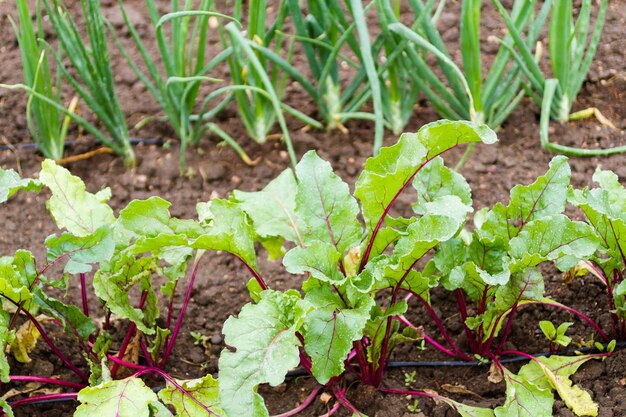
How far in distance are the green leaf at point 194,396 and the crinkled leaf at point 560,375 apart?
696 mm

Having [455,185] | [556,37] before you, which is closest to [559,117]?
[556,37]

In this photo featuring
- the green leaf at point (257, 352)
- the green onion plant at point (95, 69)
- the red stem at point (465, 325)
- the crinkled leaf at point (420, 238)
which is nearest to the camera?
the green leaf at point (257, 352)

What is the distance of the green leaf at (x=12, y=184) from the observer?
6.03ft

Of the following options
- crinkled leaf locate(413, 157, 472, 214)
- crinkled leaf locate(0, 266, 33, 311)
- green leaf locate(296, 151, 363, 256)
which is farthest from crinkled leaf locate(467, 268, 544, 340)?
crinkled leaf locate(0, 266, 33, 311)

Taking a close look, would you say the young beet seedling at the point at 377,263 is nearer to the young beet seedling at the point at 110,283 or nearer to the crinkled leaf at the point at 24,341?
the young beet seedling at the point at 110,283

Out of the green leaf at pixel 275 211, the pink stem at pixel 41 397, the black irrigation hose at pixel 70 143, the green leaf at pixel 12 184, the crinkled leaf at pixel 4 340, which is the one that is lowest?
the pink stem at pixel 41 397

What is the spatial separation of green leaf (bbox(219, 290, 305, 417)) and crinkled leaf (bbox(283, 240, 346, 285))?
0.23 ft

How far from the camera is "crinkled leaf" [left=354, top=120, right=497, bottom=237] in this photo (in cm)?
167

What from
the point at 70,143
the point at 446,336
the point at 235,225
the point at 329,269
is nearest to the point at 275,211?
the point at 235,225

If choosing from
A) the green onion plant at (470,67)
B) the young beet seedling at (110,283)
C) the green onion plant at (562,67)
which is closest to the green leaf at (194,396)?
the young beet seedling at (110,283)

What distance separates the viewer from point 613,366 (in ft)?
6.32

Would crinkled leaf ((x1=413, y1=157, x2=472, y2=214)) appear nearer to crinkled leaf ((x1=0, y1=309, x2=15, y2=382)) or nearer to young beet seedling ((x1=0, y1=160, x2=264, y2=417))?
young beet seedling ((x1=0, y1=160, x2=264, y2=417))

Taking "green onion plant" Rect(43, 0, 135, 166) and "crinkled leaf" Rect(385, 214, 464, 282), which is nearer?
"crinkled leaf" Rect(385, 214, 464, 282)

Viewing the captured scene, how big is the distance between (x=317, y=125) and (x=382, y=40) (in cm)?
34
